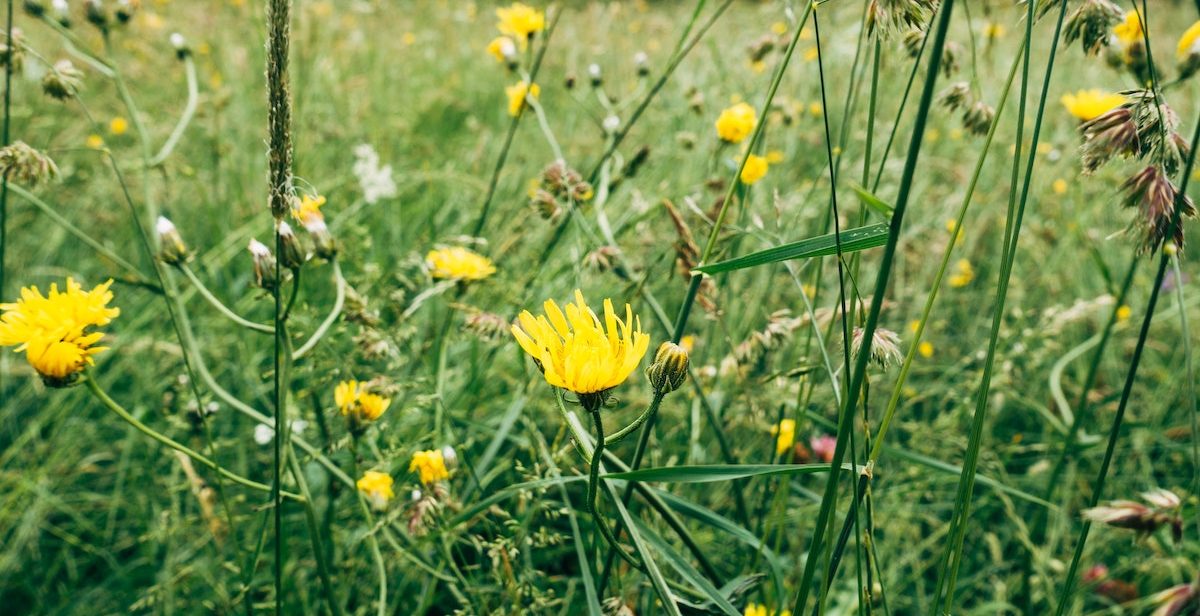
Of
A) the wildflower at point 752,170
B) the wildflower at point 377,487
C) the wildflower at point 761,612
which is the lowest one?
the wildflower at point 761,612

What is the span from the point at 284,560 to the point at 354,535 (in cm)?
12

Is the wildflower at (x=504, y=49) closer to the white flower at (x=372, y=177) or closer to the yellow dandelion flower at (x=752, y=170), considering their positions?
the white flower at (x=372, y=177)

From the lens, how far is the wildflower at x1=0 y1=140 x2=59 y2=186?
896 millimetres

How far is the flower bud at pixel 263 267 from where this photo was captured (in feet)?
2.70

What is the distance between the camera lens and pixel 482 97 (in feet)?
10.3

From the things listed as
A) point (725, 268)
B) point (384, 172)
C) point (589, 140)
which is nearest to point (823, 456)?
point (725, 268)

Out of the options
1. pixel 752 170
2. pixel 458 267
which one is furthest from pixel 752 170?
pixel 458 267

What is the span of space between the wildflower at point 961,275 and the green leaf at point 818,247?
1509 millimetres

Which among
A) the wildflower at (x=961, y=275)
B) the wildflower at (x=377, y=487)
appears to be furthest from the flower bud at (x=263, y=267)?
the wildflower at (x=961, y=275)

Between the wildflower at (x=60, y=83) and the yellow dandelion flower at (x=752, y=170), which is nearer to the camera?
Result: the wildflower at (x=60, y=83)

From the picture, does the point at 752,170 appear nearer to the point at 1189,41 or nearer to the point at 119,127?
the point at 1189,41

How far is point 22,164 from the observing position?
35.4 inches

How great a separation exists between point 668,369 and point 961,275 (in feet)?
5.44

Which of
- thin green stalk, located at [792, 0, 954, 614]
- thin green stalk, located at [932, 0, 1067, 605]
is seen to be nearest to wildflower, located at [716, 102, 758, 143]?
thin green stalk, located at [932, 0, 1067, 605]
